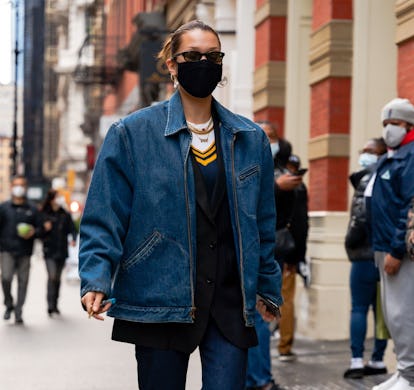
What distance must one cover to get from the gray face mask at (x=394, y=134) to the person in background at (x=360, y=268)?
4.70 feet

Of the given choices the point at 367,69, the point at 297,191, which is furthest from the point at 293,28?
the point at 297,191

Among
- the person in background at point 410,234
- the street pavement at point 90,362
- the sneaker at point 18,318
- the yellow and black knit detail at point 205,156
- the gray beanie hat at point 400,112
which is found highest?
the gray beanie hat at point 400,112

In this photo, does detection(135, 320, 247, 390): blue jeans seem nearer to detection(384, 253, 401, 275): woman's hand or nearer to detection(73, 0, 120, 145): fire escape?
detection(384, 253, 401, 275): woman's hand

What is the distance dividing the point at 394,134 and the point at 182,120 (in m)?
3.49

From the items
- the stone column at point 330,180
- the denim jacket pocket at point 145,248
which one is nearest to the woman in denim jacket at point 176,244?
the denim jacket pocket at point 145,248

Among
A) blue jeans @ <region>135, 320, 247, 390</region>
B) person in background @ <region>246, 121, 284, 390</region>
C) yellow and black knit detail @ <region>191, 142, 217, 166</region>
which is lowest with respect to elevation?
person in background @ <region>246, 121, 284, 390</region>

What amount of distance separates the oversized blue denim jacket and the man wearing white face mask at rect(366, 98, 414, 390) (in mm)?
2984

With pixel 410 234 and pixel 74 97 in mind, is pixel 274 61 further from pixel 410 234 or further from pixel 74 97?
pixel 74 97

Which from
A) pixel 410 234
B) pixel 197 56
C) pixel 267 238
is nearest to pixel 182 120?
pixel 197 56

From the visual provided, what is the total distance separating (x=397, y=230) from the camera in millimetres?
7348

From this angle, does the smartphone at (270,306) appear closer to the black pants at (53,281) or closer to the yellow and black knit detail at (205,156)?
the yellow and black knit detail at (205,156)

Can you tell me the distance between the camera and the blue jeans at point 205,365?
4.41 metres

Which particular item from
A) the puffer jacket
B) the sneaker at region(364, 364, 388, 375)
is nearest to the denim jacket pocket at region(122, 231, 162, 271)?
the puffer jacket

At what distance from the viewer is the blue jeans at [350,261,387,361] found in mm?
9461
